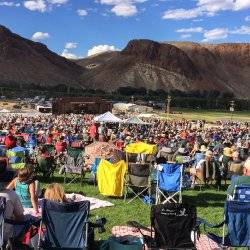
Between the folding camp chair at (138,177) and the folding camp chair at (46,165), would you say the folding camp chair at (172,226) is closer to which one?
the folding camp chair at (138,177)

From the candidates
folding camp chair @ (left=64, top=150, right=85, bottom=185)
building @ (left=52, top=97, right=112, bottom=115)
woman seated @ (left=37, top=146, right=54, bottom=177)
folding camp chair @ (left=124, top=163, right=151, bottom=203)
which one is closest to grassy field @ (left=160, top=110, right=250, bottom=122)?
building @ (left=52, top=97, right=112, bottom=115)

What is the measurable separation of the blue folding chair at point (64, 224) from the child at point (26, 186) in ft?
4.28

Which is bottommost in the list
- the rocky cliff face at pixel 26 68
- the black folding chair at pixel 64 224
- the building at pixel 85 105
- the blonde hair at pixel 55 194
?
the building at pixel 85 105

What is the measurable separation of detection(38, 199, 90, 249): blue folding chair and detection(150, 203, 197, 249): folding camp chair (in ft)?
2.95

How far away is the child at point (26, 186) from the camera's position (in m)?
8.28

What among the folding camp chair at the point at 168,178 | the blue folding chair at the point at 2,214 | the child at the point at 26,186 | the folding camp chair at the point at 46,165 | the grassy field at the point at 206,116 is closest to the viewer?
the blue folding chair at the point at 2,214

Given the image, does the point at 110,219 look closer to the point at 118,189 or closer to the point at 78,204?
the point at 118,189

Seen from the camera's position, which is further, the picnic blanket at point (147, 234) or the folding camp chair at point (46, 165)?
the folding camp chair at point (46, 165)

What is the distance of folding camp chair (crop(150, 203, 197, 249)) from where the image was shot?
7.12 m

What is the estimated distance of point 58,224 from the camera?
7098 millimetres

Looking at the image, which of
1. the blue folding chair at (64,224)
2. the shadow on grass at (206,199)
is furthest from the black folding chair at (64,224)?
the shadow on grass at (206,199)

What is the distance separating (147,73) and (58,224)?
186 metres

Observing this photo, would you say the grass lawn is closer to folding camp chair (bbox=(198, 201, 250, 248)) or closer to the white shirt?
the white shirt

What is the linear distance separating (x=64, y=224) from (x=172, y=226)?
1.38 m
